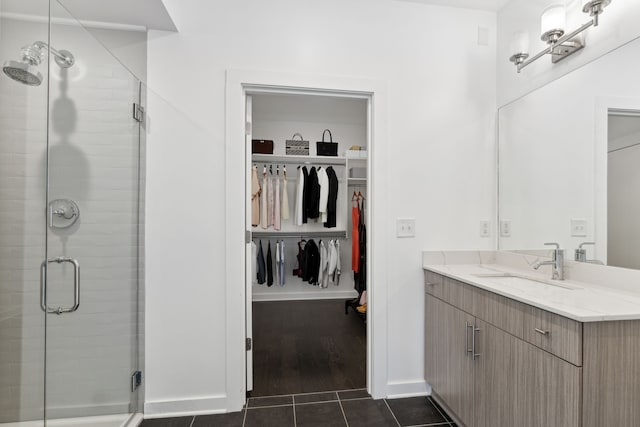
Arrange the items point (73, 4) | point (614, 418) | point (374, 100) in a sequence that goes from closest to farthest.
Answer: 1. point (614, 418)
2. point (73, 4)
3. point (374, 100)

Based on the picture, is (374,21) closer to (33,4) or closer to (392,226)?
(392,226)

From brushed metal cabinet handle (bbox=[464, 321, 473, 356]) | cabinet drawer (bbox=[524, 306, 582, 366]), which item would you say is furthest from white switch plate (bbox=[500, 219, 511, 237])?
cabinet drawer (bbox=[524, 306, 582, 366])

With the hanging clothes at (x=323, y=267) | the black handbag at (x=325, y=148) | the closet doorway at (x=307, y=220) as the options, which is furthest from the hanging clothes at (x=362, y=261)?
the black handbag at (x=325, y=148)

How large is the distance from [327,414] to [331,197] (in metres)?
2.56

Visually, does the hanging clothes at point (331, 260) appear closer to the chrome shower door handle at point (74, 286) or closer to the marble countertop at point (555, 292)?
the marble countertop at point (555, 292)

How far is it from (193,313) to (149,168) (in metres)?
0.90

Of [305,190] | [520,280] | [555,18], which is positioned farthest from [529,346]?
[305,190]

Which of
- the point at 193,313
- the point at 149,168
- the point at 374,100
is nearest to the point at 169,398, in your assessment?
the point at 193,313

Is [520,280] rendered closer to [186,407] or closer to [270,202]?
[186,407]

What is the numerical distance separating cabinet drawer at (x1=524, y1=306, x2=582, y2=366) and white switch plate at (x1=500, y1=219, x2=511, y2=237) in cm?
98

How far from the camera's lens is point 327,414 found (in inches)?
69.9

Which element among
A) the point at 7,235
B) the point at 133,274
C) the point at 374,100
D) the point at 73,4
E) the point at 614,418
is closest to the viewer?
the point at 614,418

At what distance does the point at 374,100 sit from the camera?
1962mm

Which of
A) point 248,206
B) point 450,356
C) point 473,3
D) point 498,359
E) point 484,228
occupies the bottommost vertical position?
point 450,356
